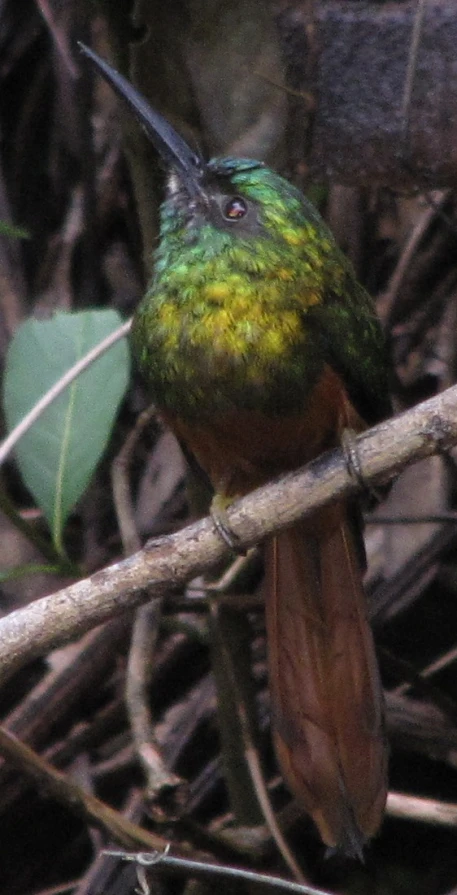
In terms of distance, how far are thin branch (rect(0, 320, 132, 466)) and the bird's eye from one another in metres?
0.25

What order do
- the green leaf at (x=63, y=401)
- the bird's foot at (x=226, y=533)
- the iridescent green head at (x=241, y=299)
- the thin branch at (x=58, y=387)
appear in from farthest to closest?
the green leaf at (x=63, y=401) < the thin branch at (x=58, y=387) < the iridescent green head at (x=241, y=299) < the bird's foot at (x=226, y=533)

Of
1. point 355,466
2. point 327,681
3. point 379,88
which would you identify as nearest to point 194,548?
point 355,466

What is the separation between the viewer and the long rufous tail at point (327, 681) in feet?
6.32

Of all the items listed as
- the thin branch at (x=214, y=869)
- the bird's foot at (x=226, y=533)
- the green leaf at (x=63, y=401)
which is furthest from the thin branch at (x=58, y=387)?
the thin branch at (x=214, y=869)

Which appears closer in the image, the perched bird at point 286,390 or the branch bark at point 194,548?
the branch bark at point 194,548

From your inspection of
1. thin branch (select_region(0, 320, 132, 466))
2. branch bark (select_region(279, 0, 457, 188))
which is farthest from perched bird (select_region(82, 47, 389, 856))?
branch bark (select_region(279, 0, 457, 188))

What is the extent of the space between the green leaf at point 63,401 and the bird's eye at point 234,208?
0.97 ft

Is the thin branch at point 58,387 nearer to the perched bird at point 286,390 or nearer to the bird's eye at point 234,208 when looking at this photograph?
the perched bird at point 286,390

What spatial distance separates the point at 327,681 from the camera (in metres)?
2.01

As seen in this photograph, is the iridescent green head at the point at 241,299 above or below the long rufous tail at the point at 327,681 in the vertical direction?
above

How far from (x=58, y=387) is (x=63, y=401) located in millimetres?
193

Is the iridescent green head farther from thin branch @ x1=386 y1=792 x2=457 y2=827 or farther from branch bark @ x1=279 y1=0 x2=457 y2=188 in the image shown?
thin branch @ x1=386 y1=792 x2=457 y2=827

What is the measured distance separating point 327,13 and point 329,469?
1.01 metres

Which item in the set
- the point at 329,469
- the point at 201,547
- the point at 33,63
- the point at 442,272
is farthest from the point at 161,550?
the point at 33,63
